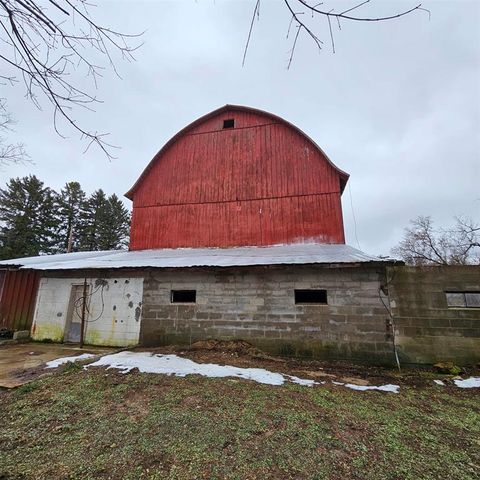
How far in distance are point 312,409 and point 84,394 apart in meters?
3.46

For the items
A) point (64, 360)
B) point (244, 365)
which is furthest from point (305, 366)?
point (64, 360)

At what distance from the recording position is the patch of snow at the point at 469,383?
501cm

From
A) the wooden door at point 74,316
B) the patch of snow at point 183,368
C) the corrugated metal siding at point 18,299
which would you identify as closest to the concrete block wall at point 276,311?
the patch of snow at point 183,368

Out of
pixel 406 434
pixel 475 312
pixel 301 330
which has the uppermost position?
pixel 475 312

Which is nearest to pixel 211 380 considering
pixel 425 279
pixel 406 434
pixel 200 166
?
pixel 406 434

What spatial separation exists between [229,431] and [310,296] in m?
4.41

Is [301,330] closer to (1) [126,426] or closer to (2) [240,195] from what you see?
(1) [126,426]

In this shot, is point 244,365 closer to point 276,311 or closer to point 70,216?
point 276,311

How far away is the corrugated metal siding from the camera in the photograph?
31.8ft

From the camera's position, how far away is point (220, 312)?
7250 millimetres

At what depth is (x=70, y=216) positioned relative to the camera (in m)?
29.1

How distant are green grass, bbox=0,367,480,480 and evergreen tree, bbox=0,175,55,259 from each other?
26.2m

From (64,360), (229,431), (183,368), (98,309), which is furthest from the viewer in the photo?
(98,309)

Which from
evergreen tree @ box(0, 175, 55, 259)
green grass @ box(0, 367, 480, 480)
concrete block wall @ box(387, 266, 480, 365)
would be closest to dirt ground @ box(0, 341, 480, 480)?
green grass @ box(0, 367, 480, 480)
